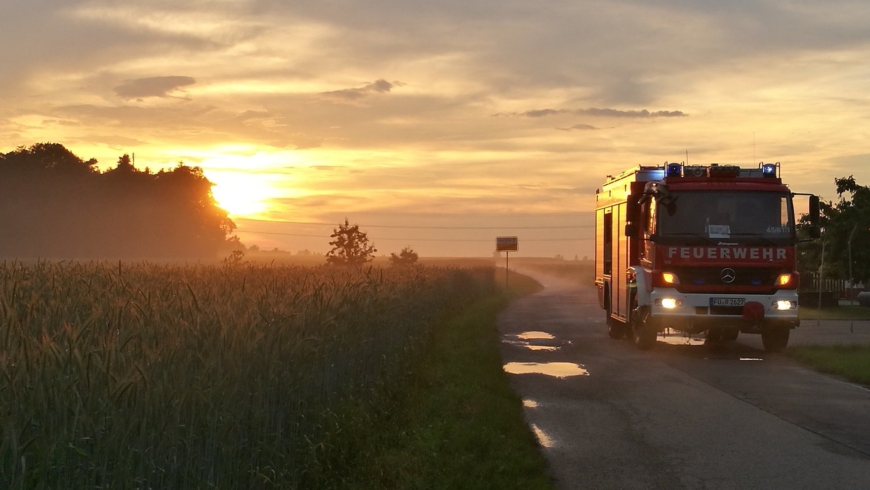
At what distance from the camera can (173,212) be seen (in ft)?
293

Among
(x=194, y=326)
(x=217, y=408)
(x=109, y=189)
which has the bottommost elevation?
(x=217, y=408)

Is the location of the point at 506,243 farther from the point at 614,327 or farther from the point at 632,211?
the point at 632,211

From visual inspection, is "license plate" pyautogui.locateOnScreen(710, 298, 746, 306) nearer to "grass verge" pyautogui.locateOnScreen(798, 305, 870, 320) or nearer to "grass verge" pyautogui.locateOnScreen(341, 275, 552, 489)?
"grass verge" pyautogui.locateOnScreen(341, 275, 552, 489)

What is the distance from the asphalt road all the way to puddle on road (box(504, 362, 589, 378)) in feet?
Answer: 0.06

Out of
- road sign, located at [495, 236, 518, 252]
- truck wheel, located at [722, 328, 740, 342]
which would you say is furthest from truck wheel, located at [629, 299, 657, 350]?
road sign, located at [495, 236, 518, 252]

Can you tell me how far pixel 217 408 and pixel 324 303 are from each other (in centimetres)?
393

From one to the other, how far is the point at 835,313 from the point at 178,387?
38985 millimetres

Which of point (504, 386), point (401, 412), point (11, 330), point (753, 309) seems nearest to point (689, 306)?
point (753, 309)

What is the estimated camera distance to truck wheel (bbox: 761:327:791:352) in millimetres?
20172

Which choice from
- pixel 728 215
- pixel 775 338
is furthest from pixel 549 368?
pixel 775 338

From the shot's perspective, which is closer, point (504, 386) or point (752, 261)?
point (504, 386)

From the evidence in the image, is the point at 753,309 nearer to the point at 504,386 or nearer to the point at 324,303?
the point at 504,386

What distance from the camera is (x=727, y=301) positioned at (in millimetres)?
19359

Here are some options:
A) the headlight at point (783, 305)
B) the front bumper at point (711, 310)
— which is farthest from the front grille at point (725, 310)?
the headlight at point (783, 305)
